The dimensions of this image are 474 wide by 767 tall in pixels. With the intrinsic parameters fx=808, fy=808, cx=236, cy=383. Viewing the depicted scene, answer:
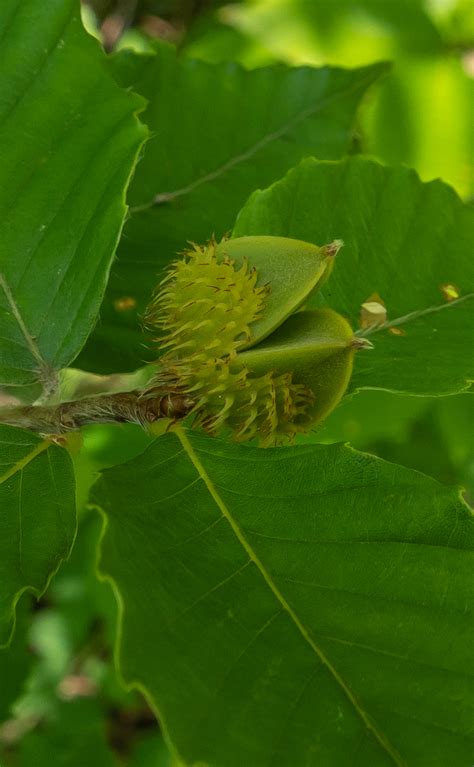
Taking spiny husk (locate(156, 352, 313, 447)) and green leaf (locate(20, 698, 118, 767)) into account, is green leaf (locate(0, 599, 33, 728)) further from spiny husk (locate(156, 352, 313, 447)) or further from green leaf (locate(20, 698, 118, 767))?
green leaf (locate(20, 698, 118, 767))

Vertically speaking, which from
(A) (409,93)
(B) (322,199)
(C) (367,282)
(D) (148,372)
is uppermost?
(A) (409,93)

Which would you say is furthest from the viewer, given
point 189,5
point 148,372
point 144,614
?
point 189,5

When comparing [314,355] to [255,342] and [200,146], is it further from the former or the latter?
[200,146]

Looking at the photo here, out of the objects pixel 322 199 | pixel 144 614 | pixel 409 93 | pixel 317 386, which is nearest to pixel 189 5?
pixel 409 93

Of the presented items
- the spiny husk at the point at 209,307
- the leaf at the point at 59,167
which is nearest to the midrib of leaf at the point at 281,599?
the spiny husk at the point at 209,307

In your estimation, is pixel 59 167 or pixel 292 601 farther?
pixel 59 167

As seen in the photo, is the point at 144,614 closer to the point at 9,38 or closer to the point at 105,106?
the point at 105,106

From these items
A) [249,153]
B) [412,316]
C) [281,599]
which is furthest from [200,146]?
[281,599]

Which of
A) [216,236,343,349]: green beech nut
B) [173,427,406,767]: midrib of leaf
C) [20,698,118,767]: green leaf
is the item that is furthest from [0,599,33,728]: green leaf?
[20,698,118,767]: green leaf
